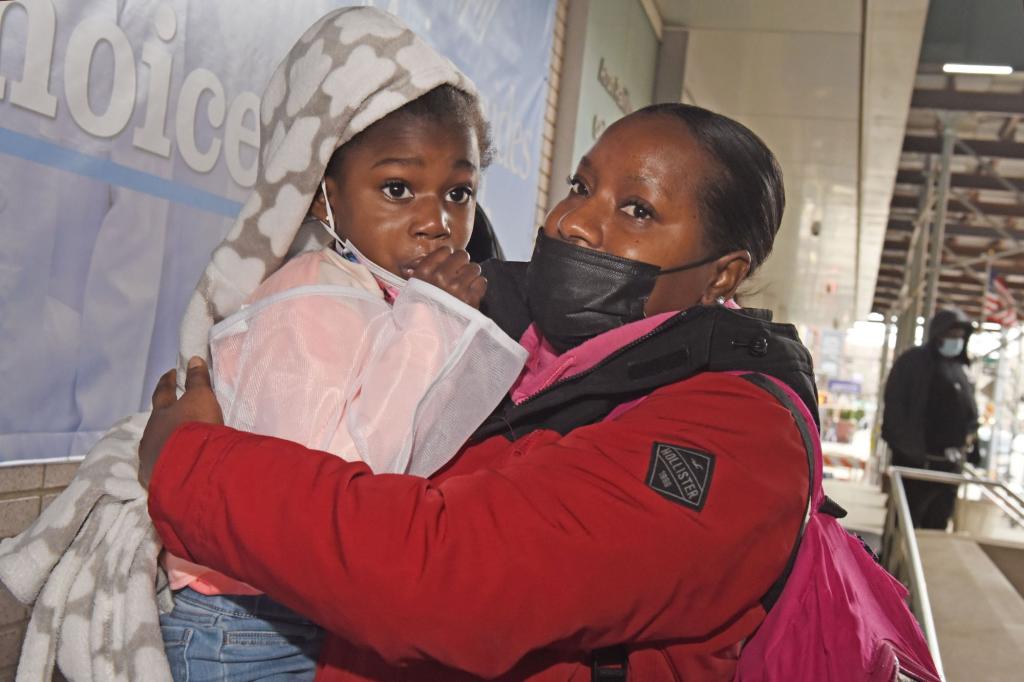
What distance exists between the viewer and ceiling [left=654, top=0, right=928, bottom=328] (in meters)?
7.32

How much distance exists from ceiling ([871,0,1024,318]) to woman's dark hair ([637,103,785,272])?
6932 mm

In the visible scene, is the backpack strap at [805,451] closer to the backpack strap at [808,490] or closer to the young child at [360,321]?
the backpack strap at [808,490]

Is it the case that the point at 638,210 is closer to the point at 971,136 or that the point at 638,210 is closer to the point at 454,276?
the point at 454,276

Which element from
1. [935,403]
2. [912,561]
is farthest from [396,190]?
[935,403]

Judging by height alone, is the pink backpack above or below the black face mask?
below

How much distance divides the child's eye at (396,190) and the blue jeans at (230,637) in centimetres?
67

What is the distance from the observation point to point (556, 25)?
19.3 ft

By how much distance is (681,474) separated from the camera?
1.14m

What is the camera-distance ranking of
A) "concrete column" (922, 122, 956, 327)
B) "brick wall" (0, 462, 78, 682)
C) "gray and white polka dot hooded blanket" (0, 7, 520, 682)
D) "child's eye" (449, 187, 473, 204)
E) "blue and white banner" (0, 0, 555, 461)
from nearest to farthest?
"gray and white polka dot hooded blanket" (0, 7, 520, 682), "child's eye" (449, 187, 473, 204), "blue and white banner" (0, 0, 555, 461), "brick wall" (0, 462, 78, 682), "concrete column" (922, 122, 956, 327)

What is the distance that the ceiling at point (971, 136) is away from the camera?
797cm

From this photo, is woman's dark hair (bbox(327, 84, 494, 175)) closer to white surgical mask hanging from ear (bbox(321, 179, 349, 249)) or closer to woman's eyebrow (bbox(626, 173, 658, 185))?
white surgical mask hanging from ear (bbox(321, 179, 349, 249))

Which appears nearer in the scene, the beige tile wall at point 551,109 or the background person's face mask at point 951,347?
the beige tile wall at point 551,109

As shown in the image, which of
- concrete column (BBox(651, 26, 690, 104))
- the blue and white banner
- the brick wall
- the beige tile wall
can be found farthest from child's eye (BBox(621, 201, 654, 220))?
concrete column (BBox(651, 26, 690, 104))

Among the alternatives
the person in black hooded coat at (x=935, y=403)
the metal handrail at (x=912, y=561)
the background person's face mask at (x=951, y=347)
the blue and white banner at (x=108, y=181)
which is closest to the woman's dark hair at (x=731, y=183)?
the metal handrail at (x=912, y=561)
